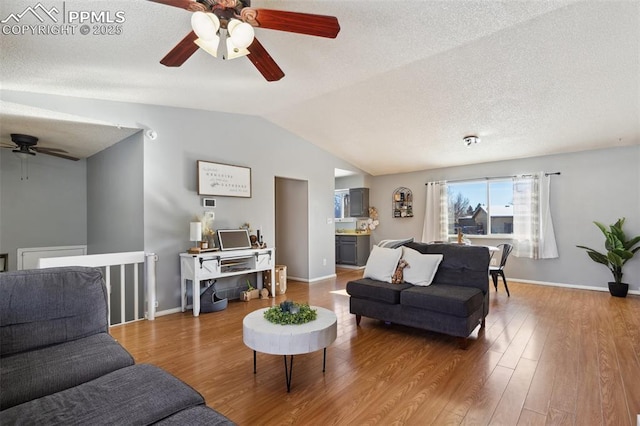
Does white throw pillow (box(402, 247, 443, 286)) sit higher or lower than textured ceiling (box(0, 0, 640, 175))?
lower

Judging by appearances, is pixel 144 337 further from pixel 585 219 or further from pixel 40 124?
pixel 585 219

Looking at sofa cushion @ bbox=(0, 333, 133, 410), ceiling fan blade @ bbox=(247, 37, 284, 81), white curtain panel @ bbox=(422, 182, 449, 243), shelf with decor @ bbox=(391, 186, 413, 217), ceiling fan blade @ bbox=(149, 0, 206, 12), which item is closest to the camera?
sofa cushion @ bbox=(0, 333, 133, 410)

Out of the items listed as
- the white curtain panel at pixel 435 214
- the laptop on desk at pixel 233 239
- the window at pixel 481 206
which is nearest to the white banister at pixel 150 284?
the laptop on desk at pixel 233 239

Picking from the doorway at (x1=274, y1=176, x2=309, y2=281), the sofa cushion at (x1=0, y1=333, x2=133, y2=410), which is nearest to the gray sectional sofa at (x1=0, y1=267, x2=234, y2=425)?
the sofa cushion at (x1=0, y1=333, x2=133, y2=410)

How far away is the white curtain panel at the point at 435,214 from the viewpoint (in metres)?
6.68

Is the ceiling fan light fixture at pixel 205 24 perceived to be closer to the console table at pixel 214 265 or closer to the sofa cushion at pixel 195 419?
the sofa cushion at pixel 195 419

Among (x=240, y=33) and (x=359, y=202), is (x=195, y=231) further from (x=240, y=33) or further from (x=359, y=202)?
(x=359, y=202)

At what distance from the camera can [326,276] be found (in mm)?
6445

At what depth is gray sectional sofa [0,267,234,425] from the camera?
118 centimetres

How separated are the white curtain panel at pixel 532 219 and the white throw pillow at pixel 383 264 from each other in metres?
3.48

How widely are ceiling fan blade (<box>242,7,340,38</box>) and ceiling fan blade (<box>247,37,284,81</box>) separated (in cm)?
16

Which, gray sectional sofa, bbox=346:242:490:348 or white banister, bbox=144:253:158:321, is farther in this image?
white banister, bbox=144:253:158:321

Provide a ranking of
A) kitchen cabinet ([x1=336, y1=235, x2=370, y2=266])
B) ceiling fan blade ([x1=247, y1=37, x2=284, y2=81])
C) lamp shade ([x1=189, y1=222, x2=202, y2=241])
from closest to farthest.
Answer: ceiling fan blade ([x1=247, y1=37, x2=284, y2=81])
lamp shade ([x1=189, y1=222, x2=202, y2=241])
kitchen cabinet ([x1=336, y1=235, x2=370, y2=266])

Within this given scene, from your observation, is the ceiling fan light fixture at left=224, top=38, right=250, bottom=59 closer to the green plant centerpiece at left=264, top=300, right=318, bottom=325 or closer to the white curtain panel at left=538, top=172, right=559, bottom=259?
the green plant centerpiece at left=264, top=300, right=318, bottom=325
